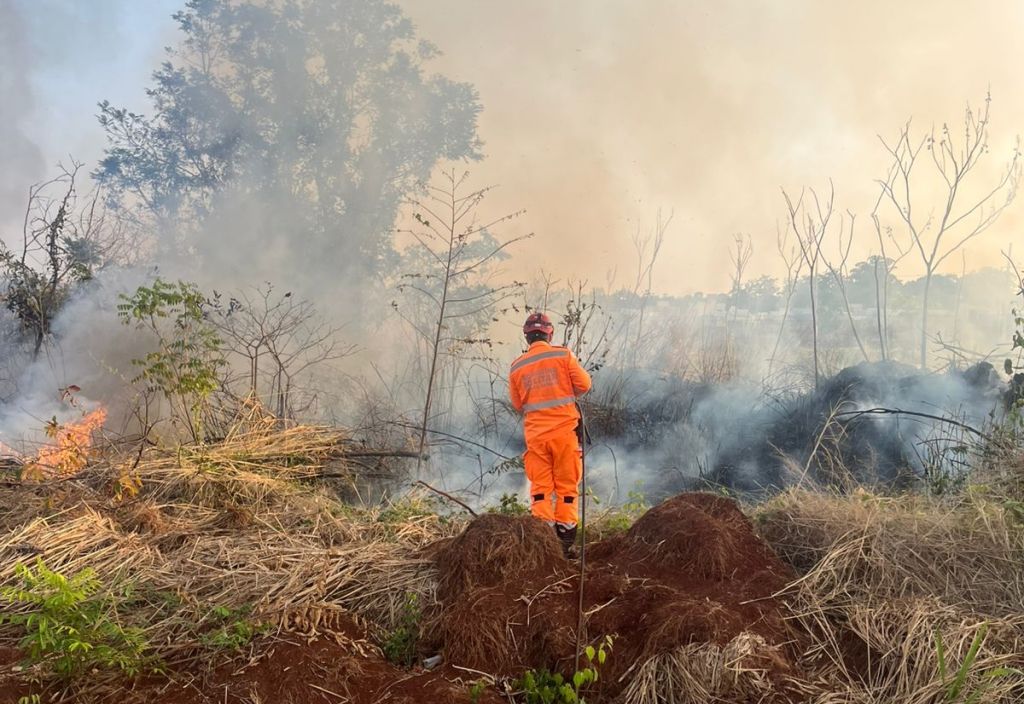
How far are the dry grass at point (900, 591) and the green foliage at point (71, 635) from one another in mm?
3154

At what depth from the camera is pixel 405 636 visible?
377 cm

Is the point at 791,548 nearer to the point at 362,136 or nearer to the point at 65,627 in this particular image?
the point at 65,627

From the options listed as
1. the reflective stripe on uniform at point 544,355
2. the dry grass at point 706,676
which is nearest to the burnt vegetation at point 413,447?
the dry grass at point 706,676

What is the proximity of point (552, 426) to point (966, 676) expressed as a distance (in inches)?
127

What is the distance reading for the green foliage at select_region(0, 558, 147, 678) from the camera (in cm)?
285

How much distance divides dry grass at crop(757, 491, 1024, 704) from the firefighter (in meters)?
1.53

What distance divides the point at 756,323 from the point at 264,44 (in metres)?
10.3

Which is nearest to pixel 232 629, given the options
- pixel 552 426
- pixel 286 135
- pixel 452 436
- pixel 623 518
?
pixel 552 426

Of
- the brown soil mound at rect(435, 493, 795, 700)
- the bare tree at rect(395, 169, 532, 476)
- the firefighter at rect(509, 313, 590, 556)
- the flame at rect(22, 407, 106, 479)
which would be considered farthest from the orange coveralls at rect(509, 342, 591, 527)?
the bare tree at rect(395, 169, 532, 476)

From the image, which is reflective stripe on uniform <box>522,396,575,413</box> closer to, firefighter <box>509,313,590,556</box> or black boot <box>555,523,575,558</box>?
firefighter <box>509,313,590,556</box>

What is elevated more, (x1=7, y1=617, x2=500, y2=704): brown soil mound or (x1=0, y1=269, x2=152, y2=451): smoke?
(x1=0, y1=269, x2=152, y2=451): smoke

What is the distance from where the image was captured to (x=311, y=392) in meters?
10.4

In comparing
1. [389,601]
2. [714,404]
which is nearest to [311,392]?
[714,404]

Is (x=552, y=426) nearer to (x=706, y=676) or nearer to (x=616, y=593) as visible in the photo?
(x=616, y=593)
